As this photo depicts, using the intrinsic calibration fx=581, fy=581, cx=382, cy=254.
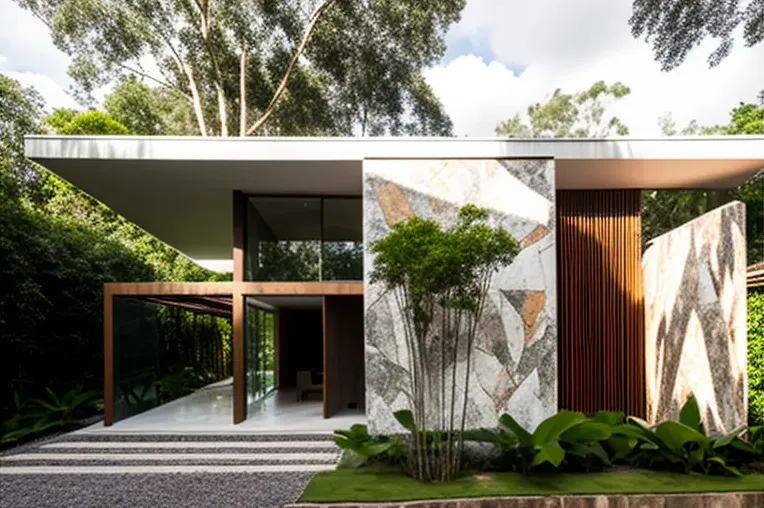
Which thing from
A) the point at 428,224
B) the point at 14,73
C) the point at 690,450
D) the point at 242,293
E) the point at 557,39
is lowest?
the point at 690,450

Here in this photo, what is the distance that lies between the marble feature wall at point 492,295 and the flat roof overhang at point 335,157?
25 cm

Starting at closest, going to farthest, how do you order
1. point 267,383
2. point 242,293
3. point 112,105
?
1. point 242,293
2. point 267,383
3. point 112,105

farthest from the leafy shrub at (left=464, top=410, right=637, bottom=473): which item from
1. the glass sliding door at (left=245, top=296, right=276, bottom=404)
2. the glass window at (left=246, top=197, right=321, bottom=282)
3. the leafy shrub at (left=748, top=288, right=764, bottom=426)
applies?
the glass sliding door at (left=245, top=296, right=276, bottom=404)

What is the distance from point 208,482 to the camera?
680cm

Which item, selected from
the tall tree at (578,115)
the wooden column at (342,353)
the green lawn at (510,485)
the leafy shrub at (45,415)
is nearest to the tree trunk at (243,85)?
the wooden column at (342,353)

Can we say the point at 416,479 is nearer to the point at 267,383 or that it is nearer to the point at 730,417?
the point at 730,417

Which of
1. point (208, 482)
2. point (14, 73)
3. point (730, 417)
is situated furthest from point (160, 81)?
point (730, 417)

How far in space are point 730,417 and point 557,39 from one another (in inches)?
790

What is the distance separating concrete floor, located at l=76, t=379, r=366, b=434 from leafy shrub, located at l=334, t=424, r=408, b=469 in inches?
61.0

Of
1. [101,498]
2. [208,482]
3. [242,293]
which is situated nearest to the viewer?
[101,498]

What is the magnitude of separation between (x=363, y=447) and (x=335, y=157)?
390 centimetres

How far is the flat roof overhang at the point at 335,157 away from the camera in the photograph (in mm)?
8031

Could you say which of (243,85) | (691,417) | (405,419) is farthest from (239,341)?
(243,85)

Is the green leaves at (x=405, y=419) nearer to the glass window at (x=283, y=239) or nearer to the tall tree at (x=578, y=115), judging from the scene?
the glass window at (x=283, y=239)
